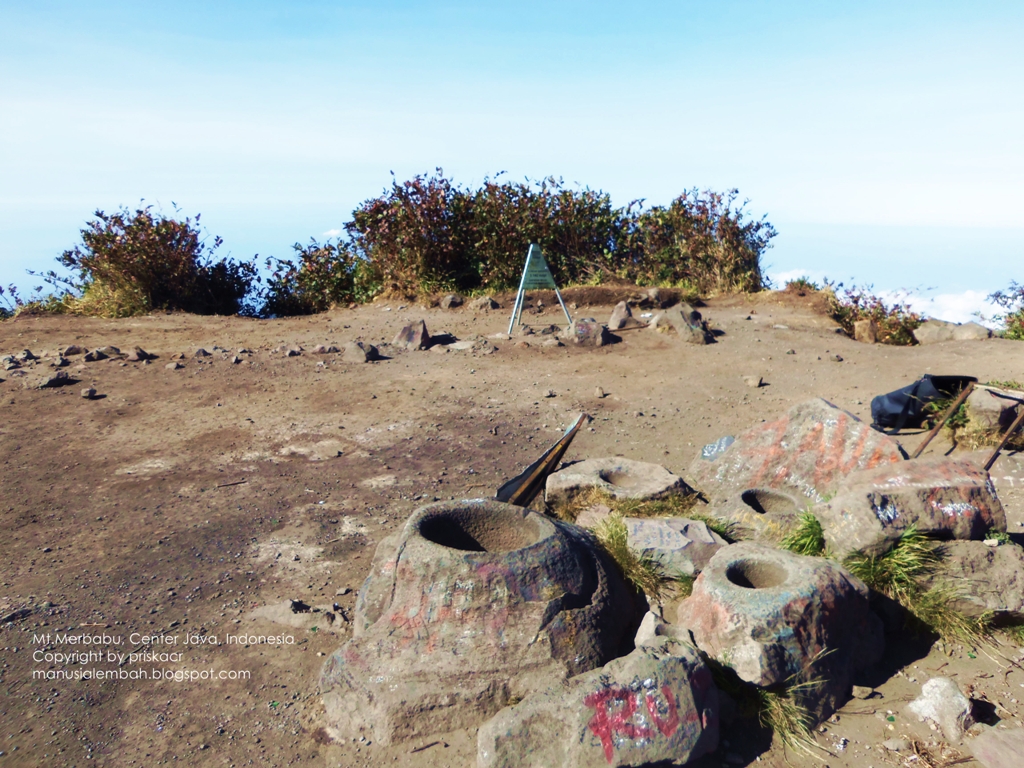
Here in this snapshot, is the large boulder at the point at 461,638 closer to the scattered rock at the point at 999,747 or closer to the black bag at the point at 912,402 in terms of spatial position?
the scattered rock at the point at 999,747

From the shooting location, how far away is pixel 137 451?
636cm

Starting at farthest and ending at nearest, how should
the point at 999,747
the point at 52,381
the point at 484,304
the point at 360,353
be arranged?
the point at 484,304 → the point at 360,353 → the point at 52,381 → the point at 999,747

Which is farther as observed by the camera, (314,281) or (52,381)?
(314,281)

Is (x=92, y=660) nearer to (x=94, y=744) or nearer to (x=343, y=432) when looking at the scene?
(x=94, y=744)

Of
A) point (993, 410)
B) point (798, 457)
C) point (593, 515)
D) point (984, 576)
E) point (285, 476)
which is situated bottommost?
point (285, 476)

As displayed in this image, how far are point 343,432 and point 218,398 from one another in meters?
1.80

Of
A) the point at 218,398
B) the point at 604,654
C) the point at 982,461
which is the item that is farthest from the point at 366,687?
the point at 218,398

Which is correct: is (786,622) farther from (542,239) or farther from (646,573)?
(542,239)

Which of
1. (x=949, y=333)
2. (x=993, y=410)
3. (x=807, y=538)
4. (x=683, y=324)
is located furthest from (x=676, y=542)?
(x=949, y=333)

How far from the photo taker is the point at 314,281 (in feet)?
44.8

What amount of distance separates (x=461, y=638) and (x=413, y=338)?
658 centimetres

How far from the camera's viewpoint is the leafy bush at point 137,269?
1212 centimetres

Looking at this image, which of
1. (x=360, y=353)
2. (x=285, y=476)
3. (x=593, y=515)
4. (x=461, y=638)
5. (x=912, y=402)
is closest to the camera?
(x=461, y=638)

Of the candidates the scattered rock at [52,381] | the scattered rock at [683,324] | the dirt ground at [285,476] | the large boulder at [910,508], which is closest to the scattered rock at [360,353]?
the dirt ground at [285,476]
